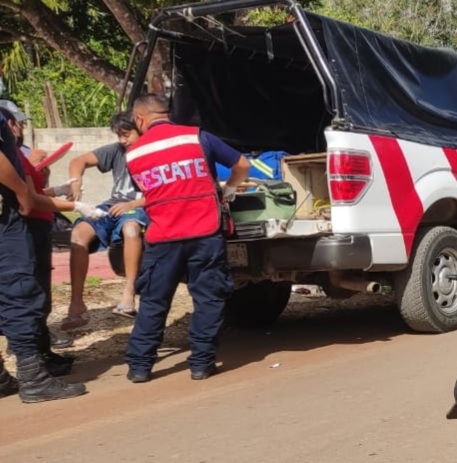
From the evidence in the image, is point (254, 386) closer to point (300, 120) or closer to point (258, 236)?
point (258, 236)

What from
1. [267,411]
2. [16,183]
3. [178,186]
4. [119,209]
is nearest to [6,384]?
[16,183]

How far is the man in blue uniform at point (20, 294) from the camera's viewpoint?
19.9ft

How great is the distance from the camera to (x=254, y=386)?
6281 mm

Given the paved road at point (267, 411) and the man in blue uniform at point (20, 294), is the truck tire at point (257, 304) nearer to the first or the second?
the paved road at point (267, 411)

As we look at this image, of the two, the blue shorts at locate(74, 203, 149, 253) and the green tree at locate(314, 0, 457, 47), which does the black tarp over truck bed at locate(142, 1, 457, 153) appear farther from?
the green tree at locate(314, 0, 457, 47)

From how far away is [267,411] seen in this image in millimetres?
5641

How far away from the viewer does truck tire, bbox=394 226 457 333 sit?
7227mm

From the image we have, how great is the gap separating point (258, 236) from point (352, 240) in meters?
0.61

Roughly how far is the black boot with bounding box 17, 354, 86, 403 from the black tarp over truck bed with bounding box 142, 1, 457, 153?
248cm

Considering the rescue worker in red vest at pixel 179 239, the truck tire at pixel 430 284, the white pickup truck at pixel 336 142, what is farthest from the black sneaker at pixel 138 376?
the truck tire at pixel 430 284

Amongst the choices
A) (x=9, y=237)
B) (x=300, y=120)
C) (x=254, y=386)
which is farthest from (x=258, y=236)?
(x=300, y=120)

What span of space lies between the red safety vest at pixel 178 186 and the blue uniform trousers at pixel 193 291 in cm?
9

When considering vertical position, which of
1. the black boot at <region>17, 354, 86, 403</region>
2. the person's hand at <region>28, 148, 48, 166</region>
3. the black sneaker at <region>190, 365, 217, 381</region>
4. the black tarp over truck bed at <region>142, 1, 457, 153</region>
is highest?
the black tarp over truck bed at <region>142, 1, 457, 153</region>

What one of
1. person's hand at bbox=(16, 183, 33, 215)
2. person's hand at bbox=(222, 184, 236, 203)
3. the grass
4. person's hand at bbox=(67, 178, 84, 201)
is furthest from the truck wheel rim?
the grass
